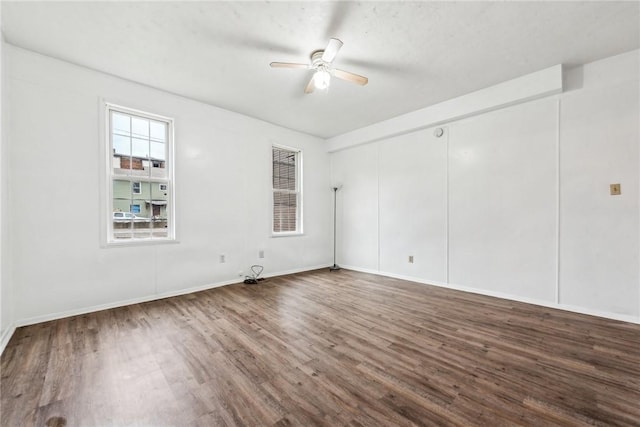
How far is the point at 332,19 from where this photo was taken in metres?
2.32

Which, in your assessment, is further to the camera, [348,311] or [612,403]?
[348,311]

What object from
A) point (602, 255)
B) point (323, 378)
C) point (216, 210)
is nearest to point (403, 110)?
point (602, 255)

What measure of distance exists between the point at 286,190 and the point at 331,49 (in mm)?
3254

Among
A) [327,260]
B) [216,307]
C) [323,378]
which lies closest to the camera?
[323,378]

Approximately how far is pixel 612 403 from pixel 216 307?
3599mm

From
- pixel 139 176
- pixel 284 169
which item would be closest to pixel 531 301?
pixel 284 169

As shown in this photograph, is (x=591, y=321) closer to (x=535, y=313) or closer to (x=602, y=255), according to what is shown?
(x=535, y=313)

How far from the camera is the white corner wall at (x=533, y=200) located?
9.54 feet

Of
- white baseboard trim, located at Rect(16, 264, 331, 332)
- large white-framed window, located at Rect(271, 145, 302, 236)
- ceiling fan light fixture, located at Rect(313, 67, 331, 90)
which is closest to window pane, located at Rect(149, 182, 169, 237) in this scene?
white baseboard trim, located at Rect(16, 264, 331, 332)

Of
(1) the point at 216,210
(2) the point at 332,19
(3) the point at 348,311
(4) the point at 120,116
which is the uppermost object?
(2) the point at 332,19

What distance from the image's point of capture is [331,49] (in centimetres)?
240

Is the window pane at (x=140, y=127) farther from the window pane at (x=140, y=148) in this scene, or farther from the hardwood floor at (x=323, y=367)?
the hardwood floor at (x=323, y=367)

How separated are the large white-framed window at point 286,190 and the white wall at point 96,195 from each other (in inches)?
11.9

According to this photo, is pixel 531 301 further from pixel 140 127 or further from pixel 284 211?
pixel 140 127
